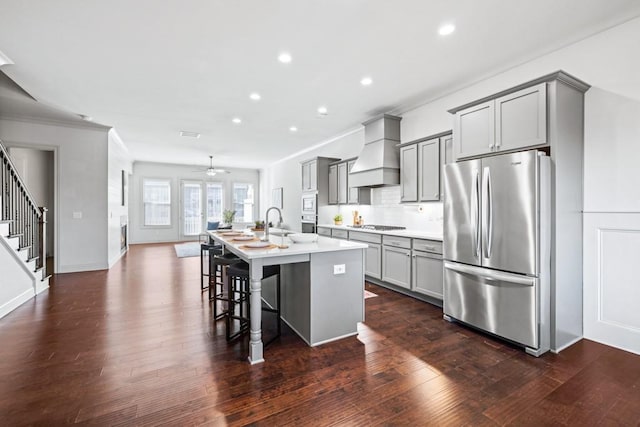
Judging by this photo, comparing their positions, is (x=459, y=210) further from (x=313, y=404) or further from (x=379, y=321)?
(x=313, y=404)

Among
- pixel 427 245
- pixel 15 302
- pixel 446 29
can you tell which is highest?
pixel 446 29

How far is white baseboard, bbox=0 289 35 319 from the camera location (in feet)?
10.9

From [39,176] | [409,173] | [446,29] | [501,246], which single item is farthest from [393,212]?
[39,176]

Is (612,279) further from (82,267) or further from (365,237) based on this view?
(82,267)

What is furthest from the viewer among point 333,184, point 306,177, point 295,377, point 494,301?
point 306,177

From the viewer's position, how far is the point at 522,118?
2732 millimetres

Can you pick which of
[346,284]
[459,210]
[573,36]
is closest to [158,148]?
[346,284]

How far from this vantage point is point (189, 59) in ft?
10.6

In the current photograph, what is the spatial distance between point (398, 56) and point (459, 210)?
1778 mm

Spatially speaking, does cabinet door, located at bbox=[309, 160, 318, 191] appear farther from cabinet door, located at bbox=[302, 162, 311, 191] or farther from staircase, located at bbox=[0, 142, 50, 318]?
staircase, located at bbox=[0, 142, 50, 318]

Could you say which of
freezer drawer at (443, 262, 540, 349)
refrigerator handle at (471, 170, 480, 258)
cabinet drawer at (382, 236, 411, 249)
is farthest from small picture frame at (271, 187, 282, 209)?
refrigerator handle at (471, 170, 480, 258)

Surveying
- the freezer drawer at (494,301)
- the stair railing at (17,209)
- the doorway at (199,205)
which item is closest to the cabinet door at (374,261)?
the freezer drawer at (494,301)

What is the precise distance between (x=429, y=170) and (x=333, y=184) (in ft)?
8.67

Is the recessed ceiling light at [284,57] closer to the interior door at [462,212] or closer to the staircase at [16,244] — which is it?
the interior door at [462,212]
